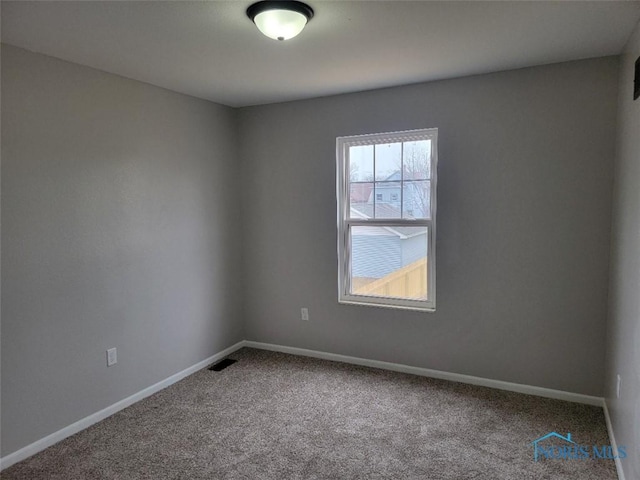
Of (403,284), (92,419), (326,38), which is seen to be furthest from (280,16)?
(92,419)

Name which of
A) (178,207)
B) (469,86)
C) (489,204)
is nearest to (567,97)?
(469,86)

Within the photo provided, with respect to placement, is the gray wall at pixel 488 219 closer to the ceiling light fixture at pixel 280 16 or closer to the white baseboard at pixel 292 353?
the white baseboard at pixel 292 353

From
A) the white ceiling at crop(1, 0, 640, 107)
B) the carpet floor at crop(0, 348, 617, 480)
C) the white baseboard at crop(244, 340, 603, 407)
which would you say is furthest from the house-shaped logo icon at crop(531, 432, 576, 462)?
the white ceiling at crop(1, 0, 640, 107)

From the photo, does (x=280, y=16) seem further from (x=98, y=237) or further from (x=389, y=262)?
(x=389, y=262)

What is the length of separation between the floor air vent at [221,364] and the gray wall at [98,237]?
0.13m

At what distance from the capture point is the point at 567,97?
282 centimetres

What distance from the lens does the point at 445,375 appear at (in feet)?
11.1

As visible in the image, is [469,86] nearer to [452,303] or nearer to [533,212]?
[533,212]

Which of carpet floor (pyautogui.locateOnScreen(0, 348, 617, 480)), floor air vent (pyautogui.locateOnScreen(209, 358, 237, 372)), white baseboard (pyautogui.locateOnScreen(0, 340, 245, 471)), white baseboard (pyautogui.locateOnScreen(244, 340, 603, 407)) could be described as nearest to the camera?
carpet floor (pyautogui.locateOnScreen(0, 348, 617, 480))

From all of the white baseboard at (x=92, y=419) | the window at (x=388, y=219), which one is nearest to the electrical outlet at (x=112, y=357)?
the white baseboard at (x=92, y=419)

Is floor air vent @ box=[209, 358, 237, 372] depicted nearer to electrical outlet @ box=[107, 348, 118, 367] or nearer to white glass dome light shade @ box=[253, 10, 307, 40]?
electrical outlet @ box=[107, 348, 118, 367]

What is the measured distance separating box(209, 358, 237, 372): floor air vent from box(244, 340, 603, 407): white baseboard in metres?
0.38

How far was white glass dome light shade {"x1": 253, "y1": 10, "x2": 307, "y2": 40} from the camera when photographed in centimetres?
192

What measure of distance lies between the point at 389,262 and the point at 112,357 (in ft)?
7.34
